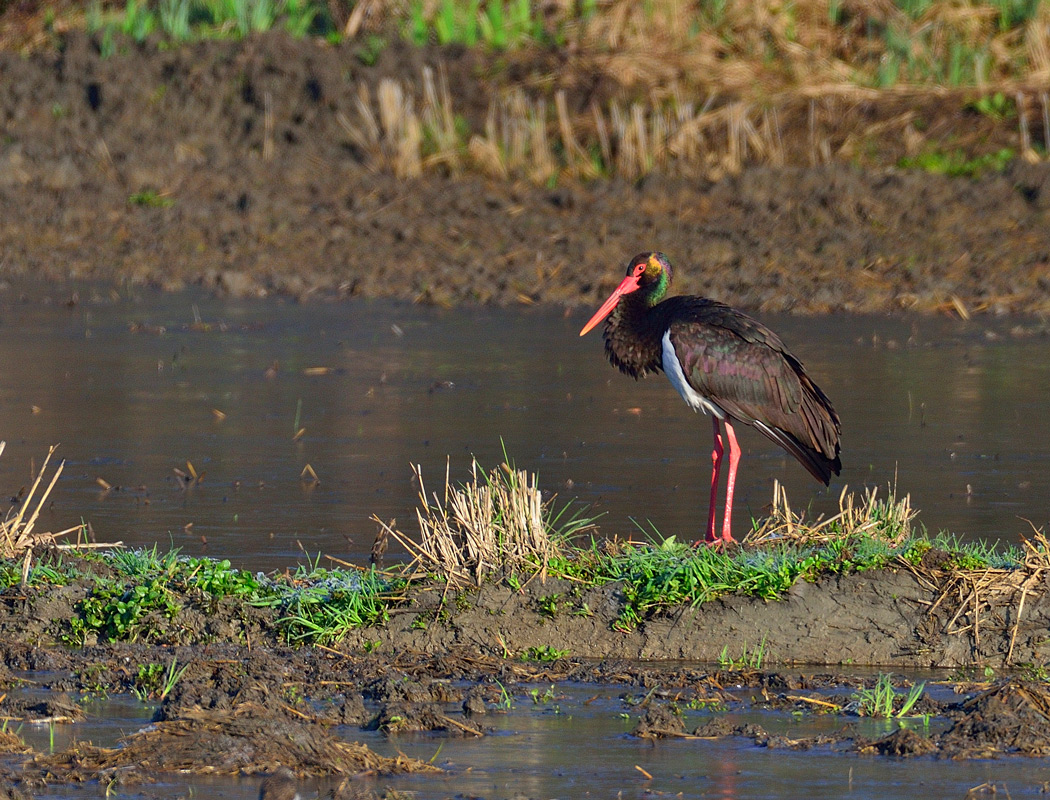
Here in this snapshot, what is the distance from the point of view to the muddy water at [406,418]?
9.95 meters

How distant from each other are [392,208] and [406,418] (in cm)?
862

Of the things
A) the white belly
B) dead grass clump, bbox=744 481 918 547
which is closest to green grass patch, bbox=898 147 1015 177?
the white belly

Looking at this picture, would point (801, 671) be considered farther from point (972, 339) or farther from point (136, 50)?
point (136, 50)

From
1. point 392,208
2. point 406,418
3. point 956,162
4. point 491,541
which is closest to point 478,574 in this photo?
point 491,541

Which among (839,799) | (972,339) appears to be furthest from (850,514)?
(972,339)

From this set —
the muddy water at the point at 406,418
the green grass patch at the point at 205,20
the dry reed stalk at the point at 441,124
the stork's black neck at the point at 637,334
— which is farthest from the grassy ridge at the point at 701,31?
the stork's black neck at the point at 637,334

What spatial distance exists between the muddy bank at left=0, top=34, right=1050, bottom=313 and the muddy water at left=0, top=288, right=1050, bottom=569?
3.71 ft

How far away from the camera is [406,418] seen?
1270cm

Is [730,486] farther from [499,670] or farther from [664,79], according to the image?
[664,79]

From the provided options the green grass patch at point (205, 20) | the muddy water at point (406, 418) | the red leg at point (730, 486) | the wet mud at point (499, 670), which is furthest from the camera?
the green grass patch at point (205, 20)

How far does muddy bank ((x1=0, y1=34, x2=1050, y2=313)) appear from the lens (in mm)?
18469

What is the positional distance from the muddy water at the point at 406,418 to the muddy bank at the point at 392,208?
1130mm

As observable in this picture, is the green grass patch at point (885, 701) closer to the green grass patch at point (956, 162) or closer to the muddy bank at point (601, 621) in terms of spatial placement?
the muddy bank at point (601, 621)

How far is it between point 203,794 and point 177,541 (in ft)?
12.0
